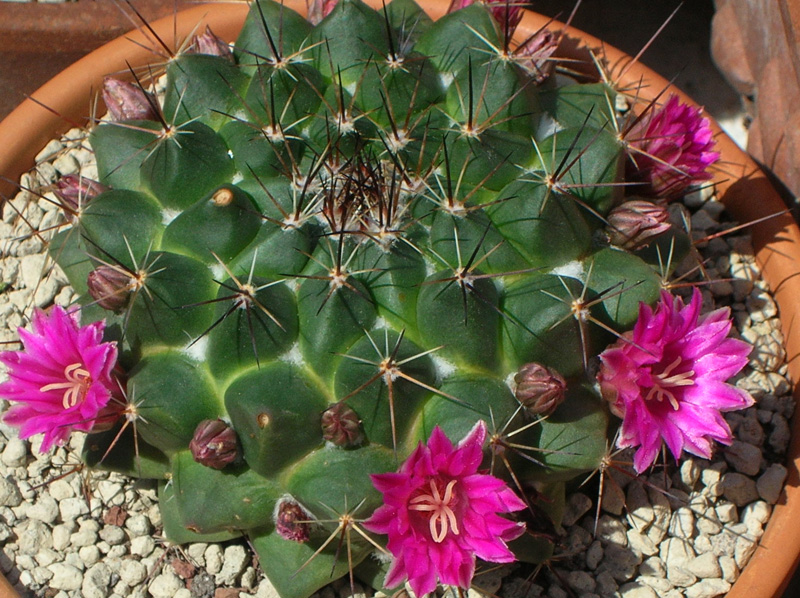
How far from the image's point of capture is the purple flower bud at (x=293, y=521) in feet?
5.26

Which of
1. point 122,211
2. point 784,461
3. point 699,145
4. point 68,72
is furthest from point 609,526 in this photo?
point 68,72

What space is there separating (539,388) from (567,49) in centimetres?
164

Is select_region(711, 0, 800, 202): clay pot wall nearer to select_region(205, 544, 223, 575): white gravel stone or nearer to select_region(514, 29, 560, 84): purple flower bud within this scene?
select_region(514, 29, 560, 84): purple flower bud

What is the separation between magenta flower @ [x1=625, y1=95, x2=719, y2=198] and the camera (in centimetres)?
193

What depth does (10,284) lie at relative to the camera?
237 cm

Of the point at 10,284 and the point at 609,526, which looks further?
the point at 10,284

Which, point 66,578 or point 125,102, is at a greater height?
point 125,102

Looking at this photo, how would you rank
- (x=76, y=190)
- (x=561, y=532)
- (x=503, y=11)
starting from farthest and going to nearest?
(x=503, y=11) < (x=561, y=532) < (x=76, y=190)

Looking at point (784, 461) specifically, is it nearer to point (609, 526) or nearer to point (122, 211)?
point (609, 526)

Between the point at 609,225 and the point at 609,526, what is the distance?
31.7 inches

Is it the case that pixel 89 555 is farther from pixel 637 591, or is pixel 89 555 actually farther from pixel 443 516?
pixel 637 591

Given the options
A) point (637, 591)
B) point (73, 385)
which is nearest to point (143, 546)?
point (73, 385)

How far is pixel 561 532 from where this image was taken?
2.03 metres

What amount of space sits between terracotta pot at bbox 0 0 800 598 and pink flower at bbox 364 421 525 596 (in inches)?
44.5
